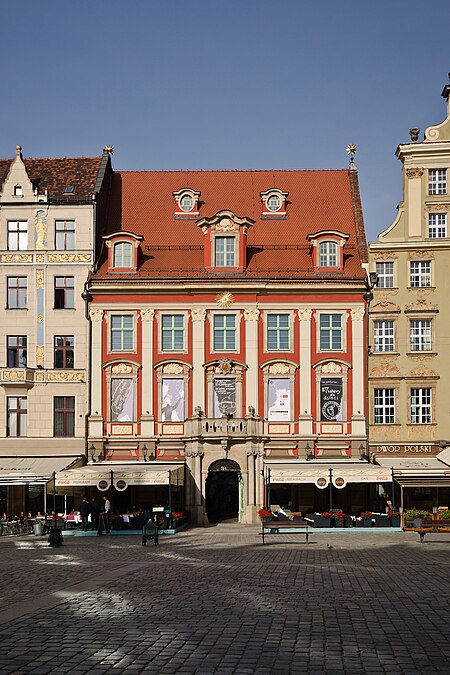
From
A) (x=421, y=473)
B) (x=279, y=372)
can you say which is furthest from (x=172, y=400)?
(x=421, y=473)

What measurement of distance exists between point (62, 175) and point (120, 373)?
36.2 feet

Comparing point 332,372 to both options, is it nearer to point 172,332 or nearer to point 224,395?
point 224,395

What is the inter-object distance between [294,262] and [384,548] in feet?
68.8

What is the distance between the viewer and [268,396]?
50656 millimetres

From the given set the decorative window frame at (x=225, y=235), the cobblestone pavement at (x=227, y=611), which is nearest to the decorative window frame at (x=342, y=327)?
the decorative window frame at (x=225, y=235)

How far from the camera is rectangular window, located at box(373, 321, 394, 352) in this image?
168 feet

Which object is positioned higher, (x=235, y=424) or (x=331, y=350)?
(x=331, y=350)

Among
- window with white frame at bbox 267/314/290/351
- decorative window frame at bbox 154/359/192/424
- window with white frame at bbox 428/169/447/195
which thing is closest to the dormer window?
window with white frame at bbox 267/314/290/351

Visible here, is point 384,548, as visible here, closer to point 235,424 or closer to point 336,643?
point 235,424

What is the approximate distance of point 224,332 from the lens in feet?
168

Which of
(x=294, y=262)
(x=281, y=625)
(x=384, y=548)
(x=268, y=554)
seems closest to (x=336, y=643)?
(x=281, y=625)

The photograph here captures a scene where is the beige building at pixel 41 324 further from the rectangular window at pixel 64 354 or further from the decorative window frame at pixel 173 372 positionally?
the decorative window frame at pixel 173 372

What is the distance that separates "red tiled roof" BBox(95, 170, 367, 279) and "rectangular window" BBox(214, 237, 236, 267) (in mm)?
859

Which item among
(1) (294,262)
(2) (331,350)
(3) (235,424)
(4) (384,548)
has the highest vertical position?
(1) (294,262)
